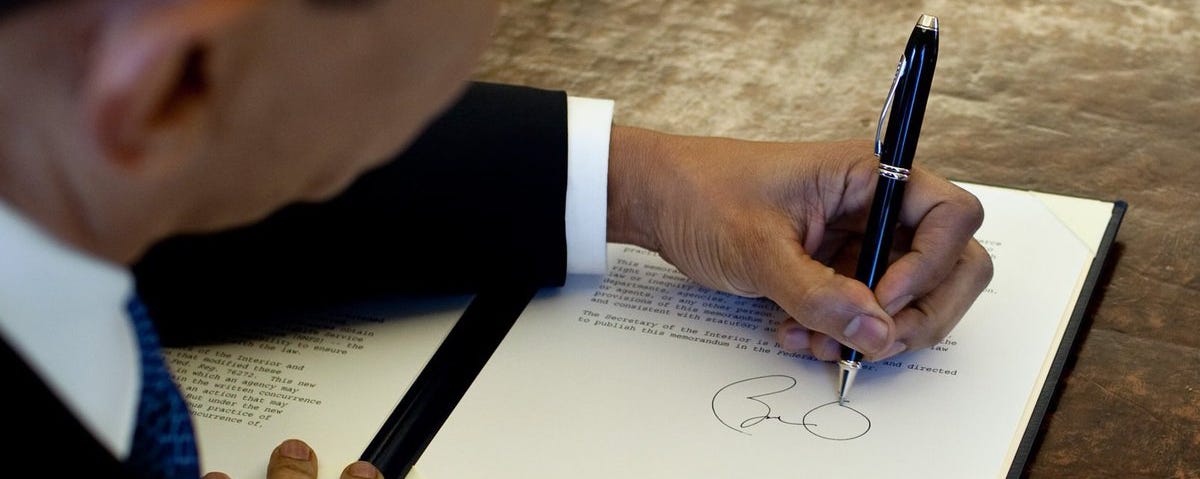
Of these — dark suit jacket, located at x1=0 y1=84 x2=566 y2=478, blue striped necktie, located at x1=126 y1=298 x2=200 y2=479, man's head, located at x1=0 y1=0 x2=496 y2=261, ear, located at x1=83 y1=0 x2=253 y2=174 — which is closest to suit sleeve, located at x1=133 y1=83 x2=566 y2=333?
dark suit jacket, located at x1=0 y1=84 x2=566 y2=478

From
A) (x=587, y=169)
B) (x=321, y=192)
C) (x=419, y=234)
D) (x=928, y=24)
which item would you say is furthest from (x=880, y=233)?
(x=321, y=192)

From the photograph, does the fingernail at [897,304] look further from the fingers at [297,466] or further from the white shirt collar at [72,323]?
the white shirt collar at [72,323]

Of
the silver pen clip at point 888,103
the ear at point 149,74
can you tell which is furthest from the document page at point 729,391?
the ear at point 149,74

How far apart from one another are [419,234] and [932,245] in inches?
18.1

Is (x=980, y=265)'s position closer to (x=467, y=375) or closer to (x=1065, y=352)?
(x=1065, y=352)

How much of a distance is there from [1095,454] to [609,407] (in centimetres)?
37

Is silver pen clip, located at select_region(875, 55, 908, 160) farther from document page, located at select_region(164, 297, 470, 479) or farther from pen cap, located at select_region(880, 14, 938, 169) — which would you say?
document page, located at select_region(164, 297, 470, 479)

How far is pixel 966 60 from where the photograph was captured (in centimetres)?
151

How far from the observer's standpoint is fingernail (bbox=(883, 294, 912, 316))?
1.02m

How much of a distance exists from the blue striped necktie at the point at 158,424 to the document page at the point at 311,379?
15 centimetres

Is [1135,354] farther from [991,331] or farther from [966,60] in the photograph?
[966,60]

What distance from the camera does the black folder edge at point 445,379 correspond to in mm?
937

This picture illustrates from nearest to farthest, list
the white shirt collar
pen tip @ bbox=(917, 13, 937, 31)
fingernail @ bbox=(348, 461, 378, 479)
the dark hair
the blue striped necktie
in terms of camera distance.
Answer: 1. the dark hair
2. the white shirt collar
3. the blue striped necktie
4. fingernail @ bbox=(348, 461, 378, 479)
5. pen tip @ bbox=(917, 13, 937, 31)
